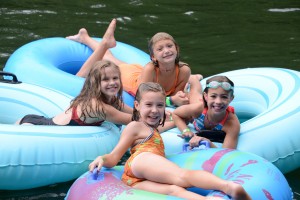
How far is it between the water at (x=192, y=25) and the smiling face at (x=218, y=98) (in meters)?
2.67

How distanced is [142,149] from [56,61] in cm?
241

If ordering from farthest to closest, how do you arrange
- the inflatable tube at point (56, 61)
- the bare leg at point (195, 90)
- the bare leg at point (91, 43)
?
the bare leg at point (91, 43), the inflatable tube at point (56, 61), the bare leg at point (195, 90)

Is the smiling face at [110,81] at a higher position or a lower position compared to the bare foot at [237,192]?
higher

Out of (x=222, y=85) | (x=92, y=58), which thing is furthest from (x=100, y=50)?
(x=222, y=85)

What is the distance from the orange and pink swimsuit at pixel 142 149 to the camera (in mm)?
3994

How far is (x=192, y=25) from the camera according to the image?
880cm

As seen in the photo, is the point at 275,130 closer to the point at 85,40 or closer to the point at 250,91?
the point at 250,91

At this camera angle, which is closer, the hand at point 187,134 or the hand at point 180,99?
the hand at point 187,134

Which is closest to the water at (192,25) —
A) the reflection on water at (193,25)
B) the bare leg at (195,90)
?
the reflection on water at (193,25)

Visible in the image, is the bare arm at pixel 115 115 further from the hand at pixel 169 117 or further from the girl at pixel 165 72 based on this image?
the girl at pixel 165 72

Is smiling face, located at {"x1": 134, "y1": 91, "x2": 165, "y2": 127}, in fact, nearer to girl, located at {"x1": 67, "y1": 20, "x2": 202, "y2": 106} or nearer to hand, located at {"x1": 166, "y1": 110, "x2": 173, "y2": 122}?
hand, located at {"x1": 166, "y1": 110, "x2": 173, "y2": 122}

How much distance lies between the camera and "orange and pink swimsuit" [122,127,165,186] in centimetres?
399

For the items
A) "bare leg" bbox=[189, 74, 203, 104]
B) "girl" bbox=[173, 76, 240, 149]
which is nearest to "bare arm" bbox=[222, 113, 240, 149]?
"girl" bbox=[173, 76, 240, 149]

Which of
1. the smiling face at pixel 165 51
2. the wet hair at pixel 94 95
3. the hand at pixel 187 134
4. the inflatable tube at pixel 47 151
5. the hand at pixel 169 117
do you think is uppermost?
the smiling face at pixel 165 51
